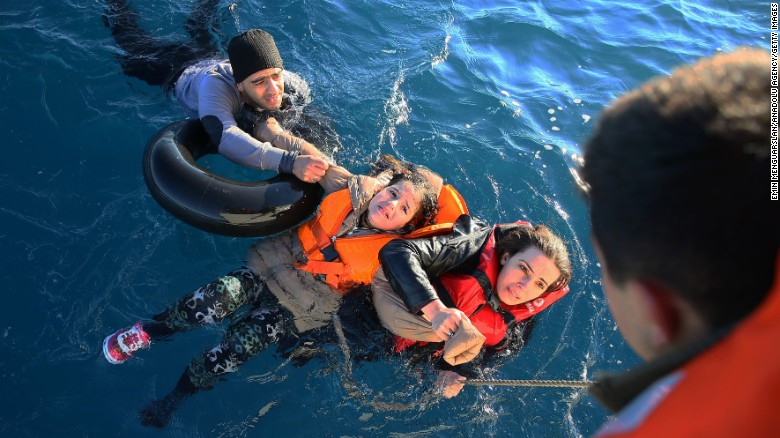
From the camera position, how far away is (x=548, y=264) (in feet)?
12.2

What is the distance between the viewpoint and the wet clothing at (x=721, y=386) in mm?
917

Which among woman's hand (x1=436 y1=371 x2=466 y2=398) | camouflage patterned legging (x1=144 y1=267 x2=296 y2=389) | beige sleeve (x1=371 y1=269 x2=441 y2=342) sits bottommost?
woman's hand (x1=436 y1=371 x2=466 y2=398)

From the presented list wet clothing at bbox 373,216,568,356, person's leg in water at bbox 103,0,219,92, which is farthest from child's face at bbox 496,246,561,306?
person's leg in water at bbox 103,0,219,92

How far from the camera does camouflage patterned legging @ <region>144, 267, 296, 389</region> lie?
152 inches

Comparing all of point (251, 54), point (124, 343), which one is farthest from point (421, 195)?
point (124, 343)

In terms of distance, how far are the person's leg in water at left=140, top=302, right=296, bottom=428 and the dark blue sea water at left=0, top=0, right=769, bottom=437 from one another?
0.08 metres

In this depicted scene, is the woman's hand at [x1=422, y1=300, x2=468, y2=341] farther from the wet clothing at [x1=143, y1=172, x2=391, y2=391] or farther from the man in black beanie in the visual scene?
the man in black beanie

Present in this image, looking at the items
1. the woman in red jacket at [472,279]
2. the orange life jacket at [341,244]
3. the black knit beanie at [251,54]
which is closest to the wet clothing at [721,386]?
the woman in red jacket at [472,279]

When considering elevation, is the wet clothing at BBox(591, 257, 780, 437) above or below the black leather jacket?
above

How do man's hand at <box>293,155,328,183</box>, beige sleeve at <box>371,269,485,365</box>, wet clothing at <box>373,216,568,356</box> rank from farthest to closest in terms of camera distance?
man's hand at <box>293,155,328,183</box>
wet clothing at <box>373,216,568,356</box>
beige sleeve at <box>371,269,485,365</box>

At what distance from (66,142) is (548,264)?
14.0 ft

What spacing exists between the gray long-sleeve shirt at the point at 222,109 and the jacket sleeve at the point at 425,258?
130cm

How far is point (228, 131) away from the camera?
4.46 meters

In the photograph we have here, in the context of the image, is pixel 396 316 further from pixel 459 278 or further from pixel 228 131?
pixel 228 131
